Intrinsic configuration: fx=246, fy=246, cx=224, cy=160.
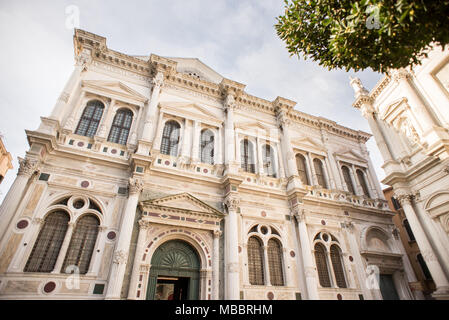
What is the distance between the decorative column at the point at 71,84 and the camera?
33.4 feet

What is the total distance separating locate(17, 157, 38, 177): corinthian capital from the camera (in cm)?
854

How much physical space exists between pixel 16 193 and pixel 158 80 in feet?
26.4

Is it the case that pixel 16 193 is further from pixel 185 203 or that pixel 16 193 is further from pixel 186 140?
pixel 186 140

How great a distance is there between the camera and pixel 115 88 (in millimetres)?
12586

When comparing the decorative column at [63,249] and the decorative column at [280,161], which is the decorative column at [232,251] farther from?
the decorative column at [63,249]

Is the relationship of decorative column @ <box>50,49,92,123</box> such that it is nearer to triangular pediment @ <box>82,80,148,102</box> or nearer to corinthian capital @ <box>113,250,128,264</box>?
triangular pediment @ <box>82,80,148,102</box>

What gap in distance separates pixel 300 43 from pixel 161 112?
791 centimetres

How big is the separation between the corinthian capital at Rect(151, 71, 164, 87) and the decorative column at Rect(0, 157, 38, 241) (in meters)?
6.64

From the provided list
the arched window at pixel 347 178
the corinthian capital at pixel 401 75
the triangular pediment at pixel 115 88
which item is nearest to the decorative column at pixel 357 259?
the arched window at pixel 347 178

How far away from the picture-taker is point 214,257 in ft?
33.8

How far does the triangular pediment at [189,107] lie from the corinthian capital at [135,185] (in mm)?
4807
